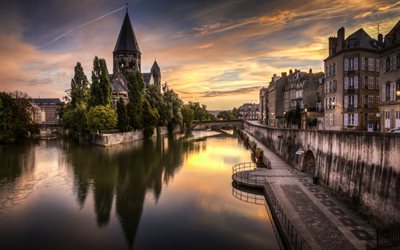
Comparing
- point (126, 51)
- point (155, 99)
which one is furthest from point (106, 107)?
point (126, 51)

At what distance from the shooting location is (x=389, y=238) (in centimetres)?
1336

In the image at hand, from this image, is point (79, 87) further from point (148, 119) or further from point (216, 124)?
point (216, 124)

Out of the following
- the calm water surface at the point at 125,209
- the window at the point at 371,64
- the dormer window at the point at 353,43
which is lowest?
the calm water surface at the point at 125,209

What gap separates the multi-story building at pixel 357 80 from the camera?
1549 inches

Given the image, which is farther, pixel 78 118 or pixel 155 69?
pixel 155 69

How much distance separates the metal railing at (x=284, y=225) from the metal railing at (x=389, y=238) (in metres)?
2.79

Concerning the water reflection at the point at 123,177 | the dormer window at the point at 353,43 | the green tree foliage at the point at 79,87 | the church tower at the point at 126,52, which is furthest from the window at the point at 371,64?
the church tower at the point at 126,52

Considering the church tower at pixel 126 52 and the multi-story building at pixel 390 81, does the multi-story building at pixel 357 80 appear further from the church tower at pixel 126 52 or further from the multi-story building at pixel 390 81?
the church tower at pixel 126 52

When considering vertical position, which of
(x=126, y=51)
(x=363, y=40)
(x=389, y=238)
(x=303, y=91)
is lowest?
(x=389, y=238)

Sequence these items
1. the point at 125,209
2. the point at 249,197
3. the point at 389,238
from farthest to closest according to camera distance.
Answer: the point at 249,197 < the point at 125,209 < the point at 389,238

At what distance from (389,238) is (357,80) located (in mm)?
30006

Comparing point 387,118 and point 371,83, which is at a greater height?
point 371,83

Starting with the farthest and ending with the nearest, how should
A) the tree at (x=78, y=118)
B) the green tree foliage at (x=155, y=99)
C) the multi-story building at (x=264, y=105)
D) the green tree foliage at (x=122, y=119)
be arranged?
1. the multi-story building at (x=264, y=105)
2. the green tree foliage at (x=155, y=99)
3. the tree at (x=78, y=118)
4. the green tree foliage at (x=122, y=119)

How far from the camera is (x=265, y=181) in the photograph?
2597 cm
